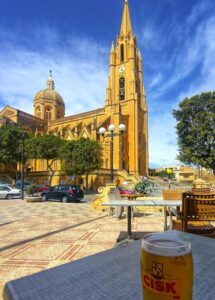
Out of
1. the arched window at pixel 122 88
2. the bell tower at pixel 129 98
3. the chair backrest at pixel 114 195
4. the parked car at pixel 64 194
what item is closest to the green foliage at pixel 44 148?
the bell tower at pixel 129 98

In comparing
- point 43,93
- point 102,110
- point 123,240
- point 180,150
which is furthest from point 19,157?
point 123,240

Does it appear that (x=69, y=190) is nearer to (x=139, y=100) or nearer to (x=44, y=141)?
(x=44, y=141)

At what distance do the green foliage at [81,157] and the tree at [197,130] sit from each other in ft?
46.7

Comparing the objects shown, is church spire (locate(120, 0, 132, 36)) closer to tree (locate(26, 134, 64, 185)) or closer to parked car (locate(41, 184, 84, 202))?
tree (locate(26, 134, 64, 185))

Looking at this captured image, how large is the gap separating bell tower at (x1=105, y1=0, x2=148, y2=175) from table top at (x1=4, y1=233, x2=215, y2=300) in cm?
5032

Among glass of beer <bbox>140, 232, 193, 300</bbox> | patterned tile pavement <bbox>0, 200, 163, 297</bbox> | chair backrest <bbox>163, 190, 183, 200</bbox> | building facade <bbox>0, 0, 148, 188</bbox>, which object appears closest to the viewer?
glass of beer <bbox>140, 232, 193, 300</bbox>

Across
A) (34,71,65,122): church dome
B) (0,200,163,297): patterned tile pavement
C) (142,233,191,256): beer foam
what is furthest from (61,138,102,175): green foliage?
(34,71,65,122): church dome

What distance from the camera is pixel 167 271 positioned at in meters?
0.68

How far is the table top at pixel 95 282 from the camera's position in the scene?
0.96 meters

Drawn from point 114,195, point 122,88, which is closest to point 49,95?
point 122,88

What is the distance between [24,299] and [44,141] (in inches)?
1657

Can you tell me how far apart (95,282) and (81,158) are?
36.7 metres

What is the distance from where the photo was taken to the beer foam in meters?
0.70

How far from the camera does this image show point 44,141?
41875 mm
